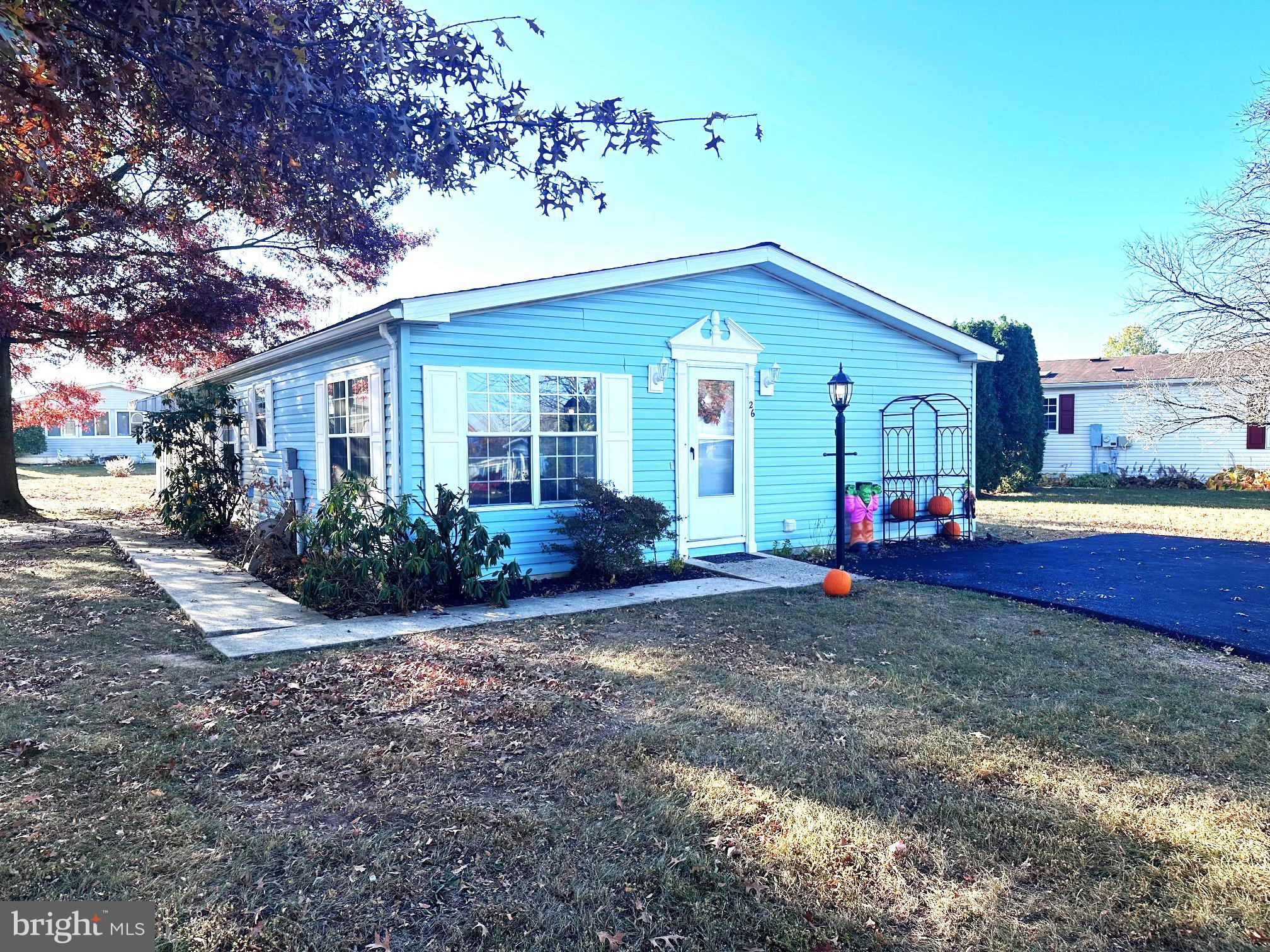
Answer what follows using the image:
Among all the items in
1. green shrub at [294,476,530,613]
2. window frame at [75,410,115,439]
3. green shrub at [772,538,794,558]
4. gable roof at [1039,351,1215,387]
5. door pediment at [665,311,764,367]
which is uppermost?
gable roof at [1039,351,1215,387]

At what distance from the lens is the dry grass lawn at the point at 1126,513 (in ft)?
38.8

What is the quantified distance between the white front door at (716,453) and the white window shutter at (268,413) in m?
6.39

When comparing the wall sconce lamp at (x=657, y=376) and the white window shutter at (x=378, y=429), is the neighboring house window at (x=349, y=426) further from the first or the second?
the wall sconce lamp at (x=657, y=376)

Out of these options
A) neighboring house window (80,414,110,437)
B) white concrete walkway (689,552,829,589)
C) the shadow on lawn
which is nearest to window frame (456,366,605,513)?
white concrete walkway (689,552,829,589)

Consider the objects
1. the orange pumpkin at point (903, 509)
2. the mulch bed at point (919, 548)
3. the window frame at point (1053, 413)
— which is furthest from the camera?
the window frame at point (1053, 413)

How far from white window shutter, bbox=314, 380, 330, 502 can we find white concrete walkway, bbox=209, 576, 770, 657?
358cm

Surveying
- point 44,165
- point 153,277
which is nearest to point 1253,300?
point 44,165

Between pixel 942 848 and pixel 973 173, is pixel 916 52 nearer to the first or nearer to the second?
pixel 973 173

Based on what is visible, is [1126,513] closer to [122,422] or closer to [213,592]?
[213,592]

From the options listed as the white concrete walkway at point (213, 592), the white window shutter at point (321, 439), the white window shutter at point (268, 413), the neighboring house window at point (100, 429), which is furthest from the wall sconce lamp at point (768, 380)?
the neighboring house window at point (100, 429)

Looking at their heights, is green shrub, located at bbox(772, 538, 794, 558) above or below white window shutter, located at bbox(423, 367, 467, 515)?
below

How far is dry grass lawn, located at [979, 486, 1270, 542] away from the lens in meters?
11.8

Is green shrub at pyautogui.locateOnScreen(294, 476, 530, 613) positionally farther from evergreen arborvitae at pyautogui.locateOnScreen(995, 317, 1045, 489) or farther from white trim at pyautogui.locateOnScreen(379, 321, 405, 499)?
evergreen arborvitae at pyautogui.locateOnScreen(995, 317, 1045, 489)

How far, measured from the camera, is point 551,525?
7.77m
